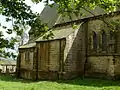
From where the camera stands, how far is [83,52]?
32.0 m

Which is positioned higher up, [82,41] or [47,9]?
[47,9]

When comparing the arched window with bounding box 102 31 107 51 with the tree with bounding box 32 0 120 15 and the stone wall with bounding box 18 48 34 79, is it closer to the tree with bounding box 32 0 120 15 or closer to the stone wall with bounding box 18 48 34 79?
the stone wall with bounding box 18 48 34 79

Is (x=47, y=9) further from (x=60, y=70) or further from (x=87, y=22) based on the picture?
(x=60, y=70)

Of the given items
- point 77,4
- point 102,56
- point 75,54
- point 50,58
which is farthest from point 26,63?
point 77,4

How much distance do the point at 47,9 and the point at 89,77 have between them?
2226cm

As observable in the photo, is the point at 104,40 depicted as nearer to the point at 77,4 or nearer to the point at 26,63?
the point at 26,63

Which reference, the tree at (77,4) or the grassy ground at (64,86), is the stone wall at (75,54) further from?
the tree at (77,4)

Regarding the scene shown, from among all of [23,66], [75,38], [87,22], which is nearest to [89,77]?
[75,38]

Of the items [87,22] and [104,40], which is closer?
[104,40]

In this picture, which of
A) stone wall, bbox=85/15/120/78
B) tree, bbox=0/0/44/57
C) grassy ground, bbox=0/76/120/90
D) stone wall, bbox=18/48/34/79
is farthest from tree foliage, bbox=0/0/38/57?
stone wall, bbox=18/48/34/79

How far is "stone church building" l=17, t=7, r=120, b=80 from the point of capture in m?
28.7

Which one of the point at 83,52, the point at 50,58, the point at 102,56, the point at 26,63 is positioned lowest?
the point at 26,63

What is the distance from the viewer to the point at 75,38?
31531mm

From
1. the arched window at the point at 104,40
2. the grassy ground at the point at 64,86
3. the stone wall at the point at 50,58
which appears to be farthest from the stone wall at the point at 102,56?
the stone wall at the point at 50,58
